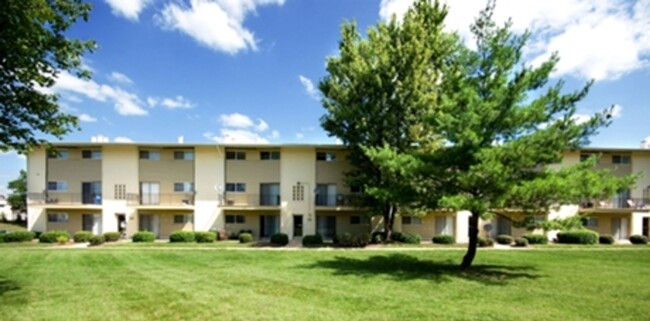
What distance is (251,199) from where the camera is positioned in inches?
967

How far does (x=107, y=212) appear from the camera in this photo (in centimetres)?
2419

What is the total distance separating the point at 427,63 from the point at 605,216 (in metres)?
19.4

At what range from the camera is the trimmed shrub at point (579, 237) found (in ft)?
72.2

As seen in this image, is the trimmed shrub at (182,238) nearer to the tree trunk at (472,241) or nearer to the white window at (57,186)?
the white window at (57,186)

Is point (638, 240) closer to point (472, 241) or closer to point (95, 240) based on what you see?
point (472, 241)

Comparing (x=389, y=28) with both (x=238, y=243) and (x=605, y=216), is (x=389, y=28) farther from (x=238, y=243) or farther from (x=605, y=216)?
(x=605, y=216)

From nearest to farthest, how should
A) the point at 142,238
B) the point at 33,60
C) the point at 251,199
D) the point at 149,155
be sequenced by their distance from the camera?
the point at 33,60
the point at 142,238
the point at 251,199
the point at 149,155

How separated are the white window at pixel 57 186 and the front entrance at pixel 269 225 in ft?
48.2

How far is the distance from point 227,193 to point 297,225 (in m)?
5.80

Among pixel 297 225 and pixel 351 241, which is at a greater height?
pixel 297 225

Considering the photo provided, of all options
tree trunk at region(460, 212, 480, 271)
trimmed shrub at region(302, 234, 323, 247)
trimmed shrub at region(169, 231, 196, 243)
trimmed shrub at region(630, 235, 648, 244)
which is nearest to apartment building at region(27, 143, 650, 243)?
trimmed shrub at region(169, 231, 196, 243)

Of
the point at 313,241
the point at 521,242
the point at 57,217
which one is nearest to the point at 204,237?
the point at 313,241

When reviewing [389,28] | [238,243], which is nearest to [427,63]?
[389,28]

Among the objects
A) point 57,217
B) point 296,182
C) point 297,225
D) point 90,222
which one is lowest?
point 297,225
